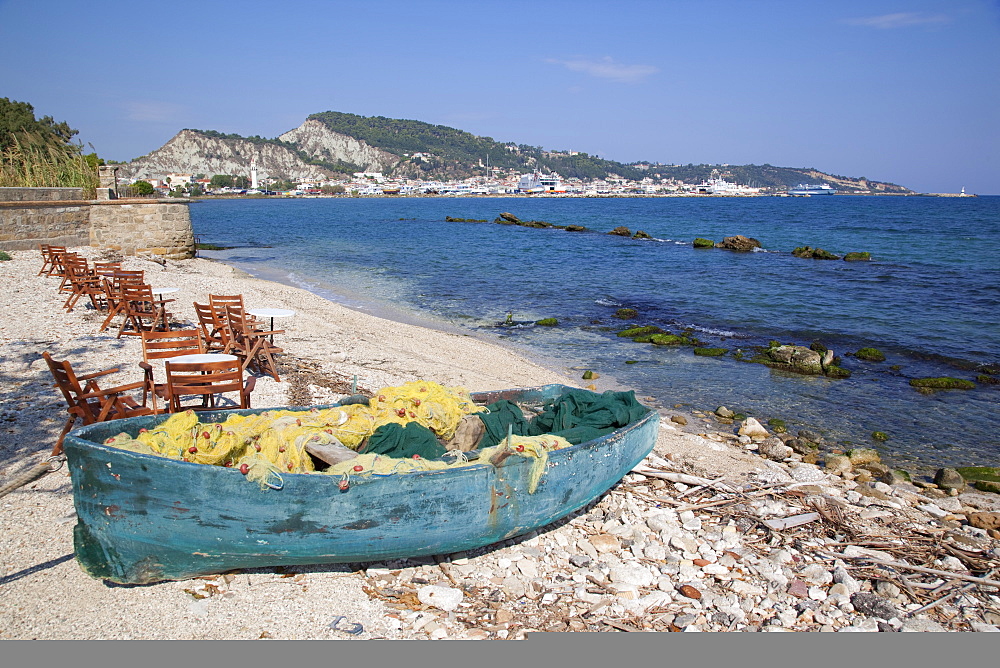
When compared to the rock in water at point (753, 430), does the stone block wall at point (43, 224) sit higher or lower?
higher

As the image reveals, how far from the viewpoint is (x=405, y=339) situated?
13750 mm

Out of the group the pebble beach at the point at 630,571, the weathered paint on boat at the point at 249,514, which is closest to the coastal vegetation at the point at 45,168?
the pebble beach at the point at 630,571

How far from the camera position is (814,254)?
1399 inches

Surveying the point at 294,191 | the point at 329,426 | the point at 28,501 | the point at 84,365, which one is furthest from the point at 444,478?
the point at 294,191

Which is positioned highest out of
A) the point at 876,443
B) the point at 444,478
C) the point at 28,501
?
the point at 444,478

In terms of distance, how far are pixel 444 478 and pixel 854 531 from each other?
414cm

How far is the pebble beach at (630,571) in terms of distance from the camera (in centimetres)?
426

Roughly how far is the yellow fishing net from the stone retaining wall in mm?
18084

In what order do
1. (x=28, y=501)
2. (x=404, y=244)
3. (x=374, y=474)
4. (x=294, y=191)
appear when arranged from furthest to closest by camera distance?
(x=294, y=191)
(x=404, y=244)
(x=28, y=501)
(x=374, y=474)

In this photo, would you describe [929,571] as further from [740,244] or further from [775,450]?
[740,244]

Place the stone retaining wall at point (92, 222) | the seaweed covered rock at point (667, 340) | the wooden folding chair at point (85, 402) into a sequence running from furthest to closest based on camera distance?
the stone retaining wall at point (92, 222) < the seaweed covered rock at point (667, 340) < the wooden folding chair at point (85, 402)

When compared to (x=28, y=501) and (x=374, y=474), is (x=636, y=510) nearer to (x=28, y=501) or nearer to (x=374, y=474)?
(x=374, y=474)

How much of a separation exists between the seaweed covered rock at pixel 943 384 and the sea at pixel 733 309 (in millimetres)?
214

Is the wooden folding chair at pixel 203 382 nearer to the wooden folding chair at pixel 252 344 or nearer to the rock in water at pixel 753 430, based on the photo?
the wooden folding chair at pixel 252 344
